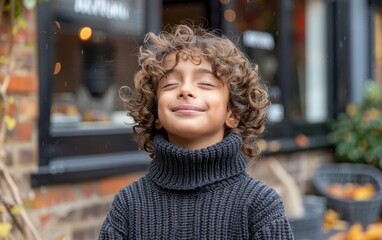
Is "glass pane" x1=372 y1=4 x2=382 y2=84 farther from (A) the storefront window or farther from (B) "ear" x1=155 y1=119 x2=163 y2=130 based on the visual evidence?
(B) "ear" x1=155 y1=119 x2=163 y2=130

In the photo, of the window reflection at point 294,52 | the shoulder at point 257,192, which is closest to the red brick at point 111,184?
the window reflection at point 294,52

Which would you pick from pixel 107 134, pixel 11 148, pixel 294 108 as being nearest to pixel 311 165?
pixel 294 108

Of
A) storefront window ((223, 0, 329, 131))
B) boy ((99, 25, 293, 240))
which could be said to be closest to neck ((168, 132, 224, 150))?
boy ((99, 25, 293, 240))

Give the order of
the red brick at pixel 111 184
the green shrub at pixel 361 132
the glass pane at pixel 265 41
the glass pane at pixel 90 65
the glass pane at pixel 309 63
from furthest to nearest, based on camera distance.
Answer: the glass pane at pixel 309 63
the green shrub at pixel 361 132
the glass pane at pixel 265 41
the red brick at pixel 111 184
the glass pane at pixel 90 65

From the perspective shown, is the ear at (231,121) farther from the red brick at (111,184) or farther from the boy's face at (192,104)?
the red brick at (111,184)

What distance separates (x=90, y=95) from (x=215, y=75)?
2.68 metres

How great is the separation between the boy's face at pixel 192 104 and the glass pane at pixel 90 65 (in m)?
2.19

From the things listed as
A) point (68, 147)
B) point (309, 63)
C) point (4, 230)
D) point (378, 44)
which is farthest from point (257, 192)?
point (378, 44)

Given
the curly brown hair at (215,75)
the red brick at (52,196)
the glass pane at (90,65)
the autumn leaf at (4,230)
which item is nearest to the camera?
the curly brown hair at (215,75)

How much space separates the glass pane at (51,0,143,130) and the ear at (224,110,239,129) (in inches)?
85.3

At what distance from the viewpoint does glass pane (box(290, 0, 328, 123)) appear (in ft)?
22.6

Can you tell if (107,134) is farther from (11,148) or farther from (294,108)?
(294,108)

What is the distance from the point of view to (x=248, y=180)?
1.66m

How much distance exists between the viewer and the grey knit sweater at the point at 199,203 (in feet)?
5.18
